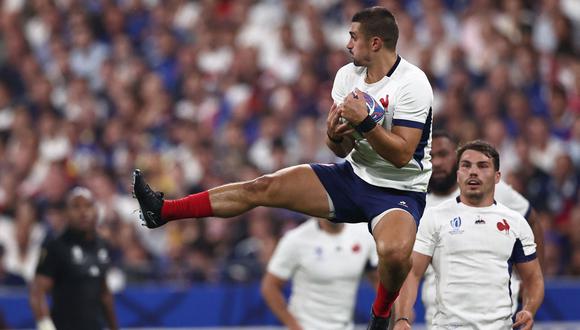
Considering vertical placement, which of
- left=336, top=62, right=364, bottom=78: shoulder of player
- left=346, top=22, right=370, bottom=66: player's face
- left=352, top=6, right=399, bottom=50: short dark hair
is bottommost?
left=336, top=62, right=364, bottom=78: shoulder of player

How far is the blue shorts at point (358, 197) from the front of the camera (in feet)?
24.3

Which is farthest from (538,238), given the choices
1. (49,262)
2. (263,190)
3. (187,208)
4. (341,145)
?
(49,262)

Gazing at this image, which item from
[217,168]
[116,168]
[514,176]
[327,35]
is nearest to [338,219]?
[514,176]

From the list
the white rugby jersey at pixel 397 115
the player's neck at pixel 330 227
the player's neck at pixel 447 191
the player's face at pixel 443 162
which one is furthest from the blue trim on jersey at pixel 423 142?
the player's neck at pixel 330 227

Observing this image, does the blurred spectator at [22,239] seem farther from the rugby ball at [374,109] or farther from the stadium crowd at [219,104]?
the rugby ball at [374,109]

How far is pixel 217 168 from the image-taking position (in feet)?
45.1

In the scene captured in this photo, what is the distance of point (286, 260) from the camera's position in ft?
32.4

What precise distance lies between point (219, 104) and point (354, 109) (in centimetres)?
803

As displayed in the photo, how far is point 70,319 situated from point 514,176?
4944mm

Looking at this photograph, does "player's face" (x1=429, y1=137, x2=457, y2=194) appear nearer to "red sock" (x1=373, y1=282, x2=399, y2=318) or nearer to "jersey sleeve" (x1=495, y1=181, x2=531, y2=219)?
"jersey sleeve" (x1=495, y1=181, x2=531, y2=219)

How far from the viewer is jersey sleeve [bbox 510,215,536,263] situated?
7605mm

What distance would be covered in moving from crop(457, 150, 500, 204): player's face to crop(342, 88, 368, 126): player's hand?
92cm

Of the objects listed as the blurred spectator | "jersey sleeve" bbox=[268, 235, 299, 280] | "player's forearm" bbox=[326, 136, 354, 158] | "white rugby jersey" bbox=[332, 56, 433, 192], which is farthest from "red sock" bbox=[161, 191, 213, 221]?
the blurred spectator

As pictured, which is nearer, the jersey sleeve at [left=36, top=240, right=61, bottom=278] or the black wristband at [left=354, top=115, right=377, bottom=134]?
the black wristband at [left=354, top=115, right=377, bottom=134]
